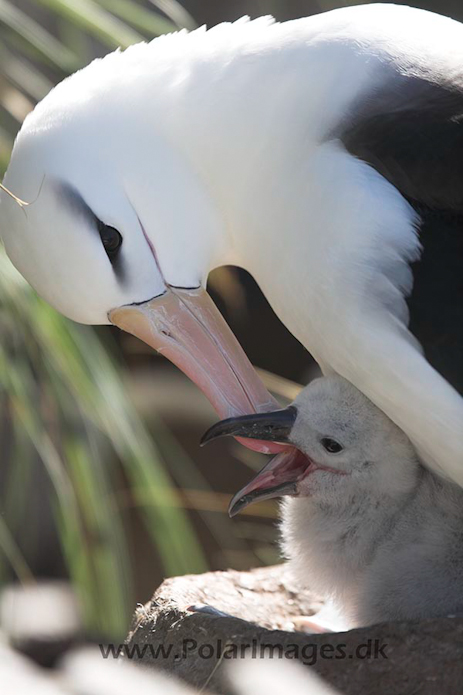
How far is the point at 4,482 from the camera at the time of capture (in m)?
4.60

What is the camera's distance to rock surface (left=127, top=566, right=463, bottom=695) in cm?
155

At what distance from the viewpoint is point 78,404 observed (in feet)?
7.61

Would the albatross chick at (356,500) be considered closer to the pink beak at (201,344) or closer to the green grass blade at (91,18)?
the pink beak at (201,344)

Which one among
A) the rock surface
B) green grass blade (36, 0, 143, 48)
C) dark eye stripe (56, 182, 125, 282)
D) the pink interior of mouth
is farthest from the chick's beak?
green grass blade (36, 0, 143, 48)

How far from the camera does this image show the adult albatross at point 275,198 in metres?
1.69

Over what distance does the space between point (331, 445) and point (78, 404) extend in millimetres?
673

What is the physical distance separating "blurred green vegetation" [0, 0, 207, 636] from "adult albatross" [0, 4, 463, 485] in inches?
8.2

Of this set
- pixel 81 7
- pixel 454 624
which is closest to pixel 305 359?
pixel 81 7

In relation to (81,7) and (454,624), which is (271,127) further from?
(454,624)

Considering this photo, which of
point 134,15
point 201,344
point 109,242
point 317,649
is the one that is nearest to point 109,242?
point 109,242

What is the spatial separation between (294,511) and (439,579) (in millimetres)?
391

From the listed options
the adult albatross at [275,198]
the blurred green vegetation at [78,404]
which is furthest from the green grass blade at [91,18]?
the adult albatross at [275,198]

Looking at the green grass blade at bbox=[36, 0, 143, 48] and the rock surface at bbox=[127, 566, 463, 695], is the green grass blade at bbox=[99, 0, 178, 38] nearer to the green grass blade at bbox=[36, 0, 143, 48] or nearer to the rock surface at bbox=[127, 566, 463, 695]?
the green grass blade at bbox=[36, 0, 143, 48]

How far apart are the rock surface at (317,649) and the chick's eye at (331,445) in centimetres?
38
